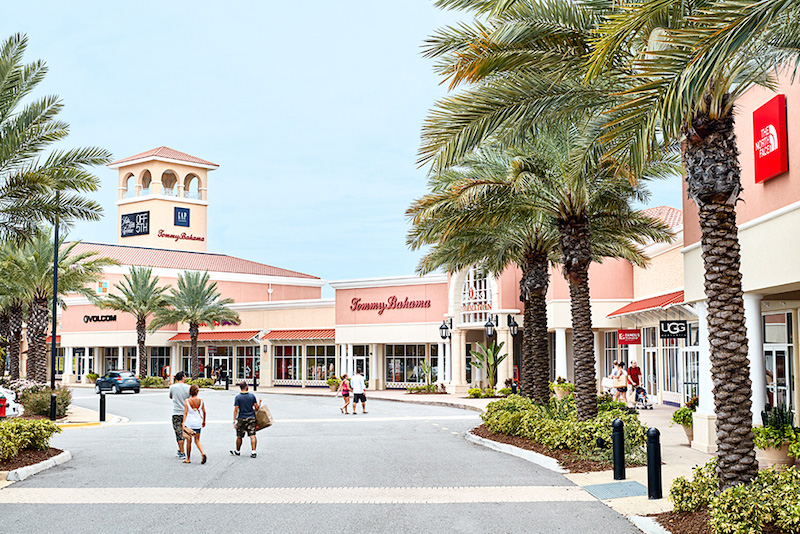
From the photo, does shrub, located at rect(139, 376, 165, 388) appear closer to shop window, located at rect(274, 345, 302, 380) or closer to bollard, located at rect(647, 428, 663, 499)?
shop window, located at rect(274, 345, 302, 380)

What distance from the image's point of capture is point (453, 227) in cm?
1895

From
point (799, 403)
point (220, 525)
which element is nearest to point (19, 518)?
point (220, 525)

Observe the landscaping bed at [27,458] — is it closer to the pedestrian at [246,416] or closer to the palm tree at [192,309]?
the pedestrian at [246,416]

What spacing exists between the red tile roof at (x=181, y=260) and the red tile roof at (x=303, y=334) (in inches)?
756

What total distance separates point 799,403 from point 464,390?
30041mm

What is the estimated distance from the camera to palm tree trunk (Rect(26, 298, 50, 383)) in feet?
119

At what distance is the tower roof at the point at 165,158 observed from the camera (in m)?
97.1

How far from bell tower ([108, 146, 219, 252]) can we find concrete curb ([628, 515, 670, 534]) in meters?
90.9

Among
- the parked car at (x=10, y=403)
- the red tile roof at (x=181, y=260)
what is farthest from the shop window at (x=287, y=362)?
the parked car at (x=10, y=403)

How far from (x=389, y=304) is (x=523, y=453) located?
35.9 metres

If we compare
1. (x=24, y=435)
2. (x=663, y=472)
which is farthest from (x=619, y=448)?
(x=24, y=435)

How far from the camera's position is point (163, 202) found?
9694cm

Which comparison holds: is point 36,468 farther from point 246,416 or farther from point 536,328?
point 536,328

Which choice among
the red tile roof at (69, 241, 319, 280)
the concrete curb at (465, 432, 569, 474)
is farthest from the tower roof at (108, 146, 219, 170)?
the concrete curb at (465, 432, 569, 474)
